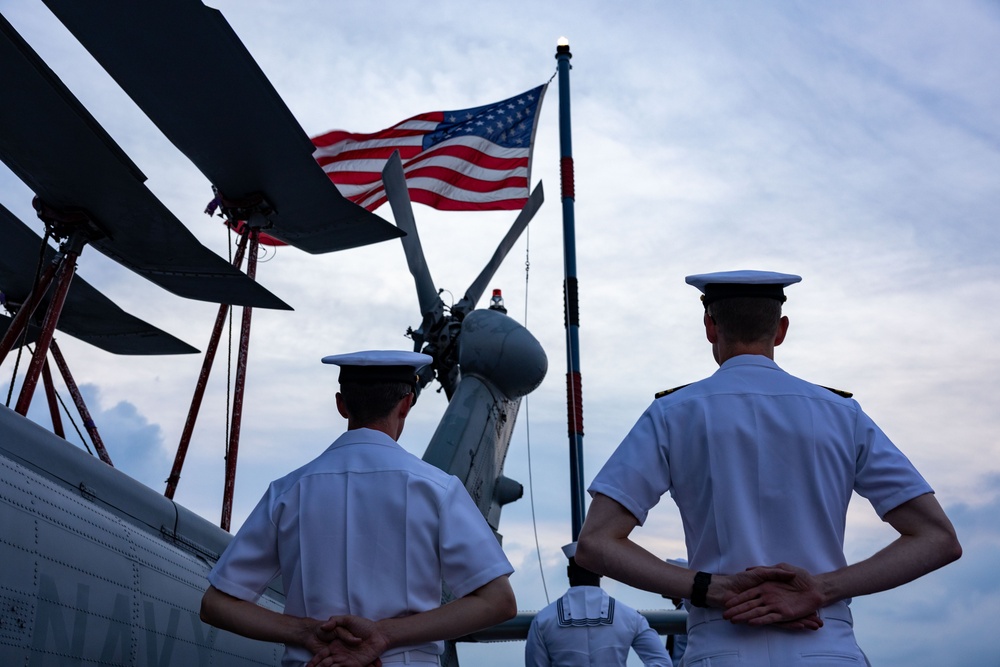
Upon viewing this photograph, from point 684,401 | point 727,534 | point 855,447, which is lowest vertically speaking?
point 727,534

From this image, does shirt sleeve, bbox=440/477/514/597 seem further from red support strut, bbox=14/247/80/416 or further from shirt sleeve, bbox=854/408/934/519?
red support strut, bbox=14/247/80/416

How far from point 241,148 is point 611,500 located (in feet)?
20.5

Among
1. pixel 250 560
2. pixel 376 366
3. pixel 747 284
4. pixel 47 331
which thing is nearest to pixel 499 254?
pixel 47 331

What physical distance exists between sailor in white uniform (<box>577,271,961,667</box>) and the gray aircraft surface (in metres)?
2.72

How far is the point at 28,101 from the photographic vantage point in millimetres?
6426

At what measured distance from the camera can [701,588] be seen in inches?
107

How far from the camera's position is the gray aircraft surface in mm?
4402

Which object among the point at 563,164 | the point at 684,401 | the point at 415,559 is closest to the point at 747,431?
the point at 684,401

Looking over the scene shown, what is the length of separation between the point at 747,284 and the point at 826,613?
39.3 inches

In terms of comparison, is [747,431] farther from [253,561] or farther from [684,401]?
[253,561]

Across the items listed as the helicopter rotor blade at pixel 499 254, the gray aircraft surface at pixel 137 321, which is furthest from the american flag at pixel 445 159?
the gray aircraft surface at pixel 137 321

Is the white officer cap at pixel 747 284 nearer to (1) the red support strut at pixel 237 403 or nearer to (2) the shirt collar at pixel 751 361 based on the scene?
(2) the shirt collar at pixel 751 361

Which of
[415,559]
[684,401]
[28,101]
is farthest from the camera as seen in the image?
[28,101]

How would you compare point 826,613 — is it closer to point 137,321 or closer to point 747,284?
point 747,284
